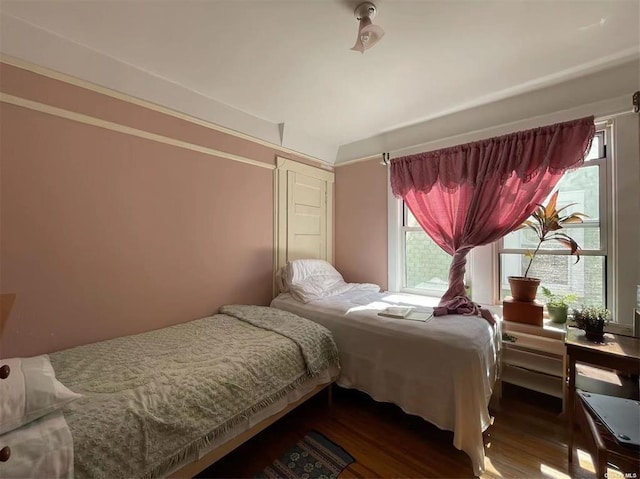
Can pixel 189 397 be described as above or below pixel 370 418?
above

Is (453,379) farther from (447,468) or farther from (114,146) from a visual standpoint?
(114,146)

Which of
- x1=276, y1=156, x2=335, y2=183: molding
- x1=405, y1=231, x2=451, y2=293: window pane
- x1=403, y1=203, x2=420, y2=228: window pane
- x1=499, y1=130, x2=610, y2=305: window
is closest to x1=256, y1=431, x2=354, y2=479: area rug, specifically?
x1=405, y1=231, x2=451, y2=293: window pane

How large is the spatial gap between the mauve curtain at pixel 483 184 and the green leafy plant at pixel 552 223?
0.33 ft

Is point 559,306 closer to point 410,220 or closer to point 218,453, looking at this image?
point 410,220

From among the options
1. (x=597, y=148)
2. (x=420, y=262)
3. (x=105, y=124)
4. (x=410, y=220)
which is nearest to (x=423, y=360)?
(x=420, y=262)

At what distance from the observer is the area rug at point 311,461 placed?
1421 mm

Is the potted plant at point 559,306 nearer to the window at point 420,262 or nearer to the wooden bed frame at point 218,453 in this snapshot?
the window at point 420,262

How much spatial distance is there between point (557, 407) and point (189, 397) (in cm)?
258

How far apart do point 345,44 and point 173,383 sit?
2115 millimetres

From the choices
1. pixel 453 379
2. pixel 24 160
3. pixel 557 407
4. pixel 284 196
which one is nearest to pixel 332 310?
pixel 453 379

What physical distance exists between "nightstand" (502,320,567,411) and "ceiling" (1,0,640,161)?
1889mm

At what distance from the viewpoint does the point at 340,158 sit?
341 centimetres

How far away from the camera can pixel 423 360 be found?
1642 mm

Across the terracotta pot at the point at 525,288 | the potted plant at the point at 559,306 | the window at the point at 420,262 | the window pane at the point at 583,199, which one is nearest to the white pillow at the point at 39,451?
the terracotta pot at the point at 525,288
